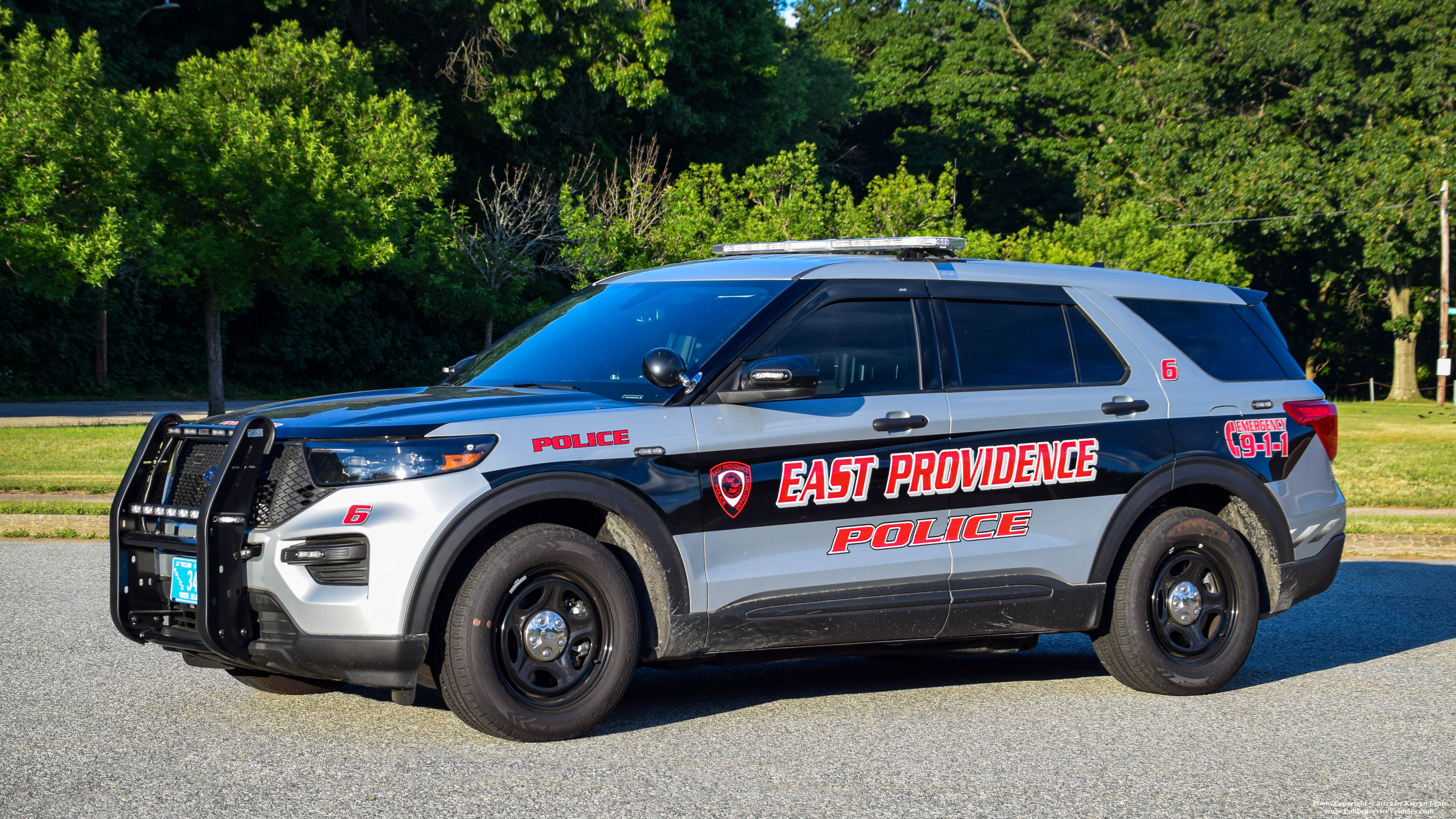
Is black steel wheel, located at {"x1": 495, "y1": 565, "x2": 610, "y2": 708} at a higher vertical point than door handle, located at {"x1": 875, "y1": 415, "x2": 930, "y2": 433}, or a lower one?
lower

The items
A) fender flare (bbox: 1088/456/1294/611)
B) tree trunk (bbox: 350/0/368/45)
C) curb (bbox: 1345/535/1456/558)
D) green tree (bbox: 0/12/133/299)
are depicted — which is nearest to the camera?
fender flare (bbox: 1088/456/1294/611)

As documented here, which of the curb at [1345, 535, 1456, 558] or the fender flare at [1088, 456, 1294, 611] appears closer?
the fender flare at [1088, 456, 1294, 611]

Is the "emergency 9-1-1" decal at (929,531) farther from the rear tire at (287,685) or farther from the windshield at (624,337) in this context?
the rear tire at (287,685)

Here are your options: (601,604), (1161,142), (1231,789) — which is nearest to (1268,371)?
(1231,789)

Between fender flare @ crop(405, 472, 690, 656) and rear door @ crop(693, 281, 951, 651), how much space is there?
0.18 metres

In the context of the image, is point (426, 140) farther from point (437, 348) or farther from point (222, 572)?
point (222, 572)

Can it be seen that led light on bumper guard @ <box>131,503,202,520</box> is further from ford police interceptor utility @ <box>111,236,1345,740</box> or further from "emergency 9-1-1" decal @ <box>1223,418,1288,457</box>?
"emergency 9-1-1" decal @ <box>1223,418,1288,457</box>

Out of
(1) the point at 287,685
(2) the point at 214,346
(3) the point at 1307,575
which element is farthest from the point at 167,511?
(2) the point at 214,346

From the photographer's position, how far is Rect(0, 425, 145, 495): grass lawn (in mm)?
15367

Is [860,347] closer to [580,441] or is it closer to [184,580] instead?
[580,441]

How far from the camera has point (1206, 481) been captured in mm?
6785

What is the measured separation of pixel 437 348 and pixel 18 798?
4036 cm

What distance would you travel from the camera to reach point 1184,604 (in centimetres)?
675

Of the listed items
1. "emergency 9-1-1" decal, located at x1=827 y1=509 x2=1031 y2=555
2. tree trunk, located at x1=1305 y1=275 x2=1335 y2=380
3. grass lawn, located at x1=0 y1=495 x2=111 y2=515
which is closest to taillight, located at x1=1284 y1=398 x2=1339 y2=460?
"emergency 9-1-1" decal, located at x1=827 y1=509 x2=1031 y2=555
